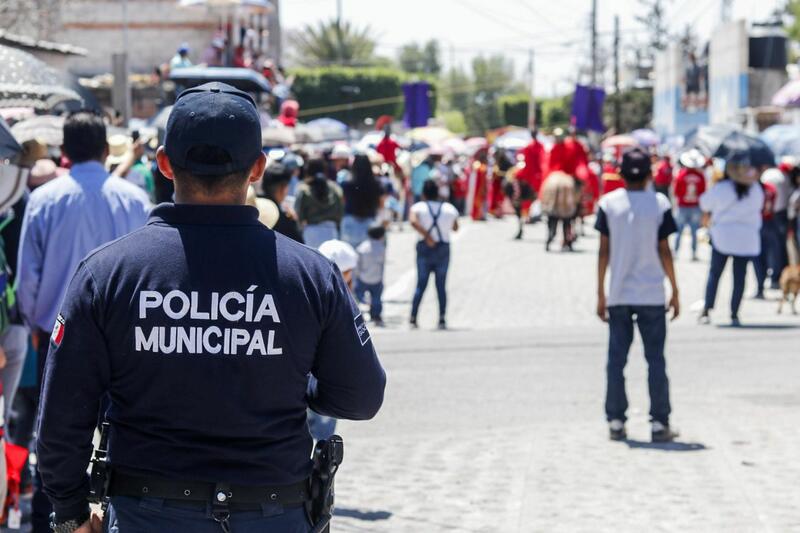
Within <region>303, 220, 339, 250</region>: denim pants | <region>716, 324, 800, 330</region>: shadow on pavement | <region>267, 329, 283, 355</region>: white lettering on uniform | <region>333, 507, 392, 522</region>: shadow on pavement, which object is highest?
<region>267, 329, 283, 355</region>: white lettering on uniform

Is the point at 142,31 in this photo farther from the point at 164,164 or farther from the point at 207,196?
the point at 207,196

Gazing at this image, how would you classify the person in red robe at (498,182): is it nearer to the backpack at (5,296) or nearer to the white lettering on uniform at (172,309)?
the backpack at (5,296)

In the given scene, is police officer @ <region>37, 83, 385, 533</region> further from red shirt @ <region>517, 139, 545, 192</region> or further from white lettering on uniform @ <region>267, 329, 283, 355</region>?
red shirt @ <region>517, 139, 545, 192</region>

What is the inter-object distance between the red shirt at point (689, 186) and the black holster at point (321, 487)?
21635 millimetres

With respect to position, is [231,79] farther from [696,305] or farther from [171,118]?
[171,118]

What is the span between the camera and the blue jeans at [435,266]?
53.2 ft

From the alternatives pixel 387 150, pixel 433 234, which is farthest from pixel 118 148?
pixel 387 150

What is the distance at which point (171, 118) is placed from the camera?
3611 mm

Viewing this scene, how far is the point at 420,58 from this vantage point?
6801 inches

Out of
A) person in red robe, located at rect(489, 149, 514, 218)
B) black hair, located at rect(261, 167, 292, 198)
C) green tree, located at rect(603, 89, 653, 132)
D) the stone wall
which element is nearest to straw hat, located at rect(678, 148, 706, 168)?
person in red robe, located at rect(489, 149, 514, 218)

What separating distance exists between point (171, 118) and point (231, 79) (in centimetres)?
1523

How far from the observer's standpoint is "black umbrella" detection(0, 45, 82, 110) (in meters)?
9.20

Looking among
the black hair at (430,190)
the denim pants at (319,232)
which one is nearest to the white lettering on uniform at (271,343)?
the denim pants at (319,232)

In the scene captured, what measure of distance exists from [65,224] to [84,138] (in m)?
0.41
